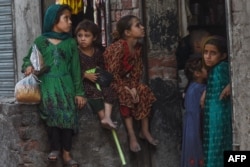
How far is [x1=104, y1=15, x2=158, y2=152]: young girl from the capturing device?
8891 millimetres

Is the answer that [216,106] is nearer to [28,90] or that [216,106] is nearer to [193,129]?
[193,129]

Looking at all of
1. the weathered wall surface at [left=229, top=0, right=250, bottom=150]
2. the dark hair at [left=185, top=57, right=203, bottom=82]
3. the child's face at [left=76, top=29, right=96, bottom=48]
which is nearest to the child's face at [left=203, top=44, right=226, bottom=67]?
the dark hair at [left=185, top=57, right=203, bottom=82]

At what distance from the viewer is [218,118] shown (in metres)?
8.48

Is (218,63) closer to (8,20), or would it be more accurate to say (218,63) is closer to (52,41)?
(52,41)

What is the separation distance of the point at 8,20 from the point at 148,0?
2.64 m

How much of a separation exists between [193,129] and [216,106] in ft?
1.47

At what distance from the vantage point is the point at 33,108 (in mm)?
8547

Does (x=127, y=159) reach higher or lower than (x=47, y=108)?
lower

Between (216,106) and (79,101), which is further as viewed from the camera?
(79,101)

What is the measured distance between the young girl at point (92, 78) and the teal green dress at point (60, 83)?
0.39 feet

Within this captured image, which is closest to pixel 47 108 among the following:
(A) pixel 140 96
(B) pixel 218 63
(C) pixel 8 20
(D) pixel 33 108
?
(D) pixel 33 108

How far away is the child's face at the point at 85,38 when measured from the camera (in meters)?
8.80

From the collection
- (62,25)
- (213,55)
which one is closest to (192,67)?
(213,55)

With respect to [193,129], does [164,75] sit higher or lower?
higher
